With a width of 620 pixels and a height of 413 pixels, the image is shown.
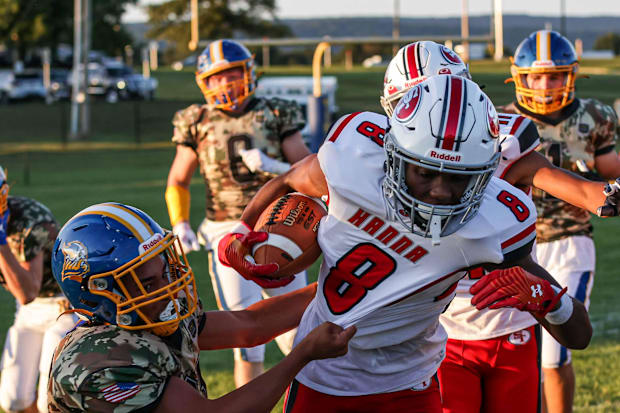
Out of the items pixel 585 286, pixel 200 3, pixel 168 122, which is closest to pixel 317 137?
pixel 585 286

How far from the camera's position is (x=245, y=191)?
606 cm

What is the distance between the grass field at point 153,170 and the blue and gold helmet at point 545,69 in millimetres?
1913

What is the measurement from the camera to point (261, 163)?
5.89 meters

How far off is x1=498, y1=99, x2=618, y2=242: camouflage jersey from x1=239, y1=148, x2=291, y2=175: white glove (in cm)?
153

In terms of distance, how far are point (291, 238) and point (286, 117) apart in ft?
10.0

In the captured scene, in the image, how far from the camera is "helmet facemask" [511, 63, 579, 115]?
5.38m

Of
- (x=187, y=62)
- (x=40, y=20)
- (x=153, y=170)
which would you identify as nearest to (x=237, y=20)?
(x=187, y=62)

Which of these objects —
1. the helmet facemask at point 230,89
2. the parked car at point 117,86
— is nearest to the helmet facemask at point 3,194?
the helmet facemask at point 230,89

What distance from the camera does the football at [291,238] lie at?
3141 millimetres

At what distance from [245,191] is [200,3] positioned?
58.7 metres

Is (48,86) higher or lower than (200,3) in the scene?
lower

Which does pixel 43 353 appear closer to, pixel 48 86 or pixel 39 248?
pixel 39 248

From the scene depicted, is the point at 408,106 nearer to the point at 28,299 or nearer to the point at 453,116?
the point at 453,116

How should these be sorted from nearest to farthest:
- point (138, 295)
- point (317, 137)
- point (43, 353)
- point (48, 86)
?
point (138, 295)
point (43, 353)
point (317, 137)
point (48, 86)
